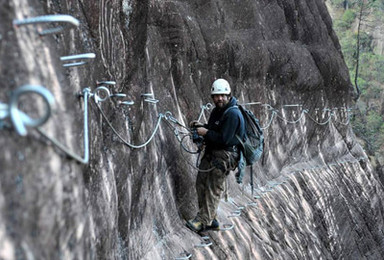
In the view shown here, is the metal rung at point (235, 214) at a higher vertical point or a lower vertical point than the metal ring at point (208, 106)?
lower

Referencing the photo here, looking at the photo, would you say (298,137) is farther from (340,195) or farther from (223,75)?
(223,75)

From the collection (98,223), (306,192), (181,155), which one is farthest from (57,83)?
(306,192)

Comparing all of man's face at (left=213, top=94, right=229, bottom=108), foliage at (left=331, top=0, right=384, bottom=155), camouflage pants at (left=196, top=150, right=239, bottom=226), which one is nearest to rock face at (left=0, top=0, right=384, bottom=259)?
camouflage pants at (left=196, top=150, right=239, bottom=226)

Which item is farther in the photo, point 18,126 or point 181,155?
point 181,155

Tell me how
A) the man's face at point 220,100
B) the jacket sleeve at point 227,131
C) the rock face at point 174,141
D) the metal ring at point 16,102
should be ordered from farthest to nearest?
1. the man's face at point 220,100
2. the jacket sleeve at point 227,131
3. the rock face at point 174,141
4. the metal ring at point 16,102

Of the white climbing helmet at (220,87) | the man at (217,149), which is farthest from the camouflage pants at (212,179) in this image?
the white climbing helmet at (220,87)

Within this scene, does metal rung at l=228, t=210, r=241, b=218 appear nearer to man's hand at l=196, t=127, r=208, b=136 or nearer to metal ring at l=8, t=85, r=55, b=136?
man's hand at l=196, t=127, r=208, b=136

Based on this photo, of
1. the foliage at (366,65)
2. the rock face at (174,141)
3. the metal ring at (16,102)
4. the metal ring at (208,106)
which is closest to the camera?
the metal ring at (16,102)

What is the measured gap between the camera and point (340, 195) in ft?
46.2

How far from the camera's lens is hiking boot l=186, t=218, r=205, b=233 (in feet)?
20.5

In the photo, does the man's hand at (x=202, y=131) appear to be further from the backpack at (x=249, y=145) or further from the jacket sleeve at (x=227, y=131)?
the backpack at (x=249, y=145)

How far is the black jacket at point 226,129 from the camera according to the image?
564 cm

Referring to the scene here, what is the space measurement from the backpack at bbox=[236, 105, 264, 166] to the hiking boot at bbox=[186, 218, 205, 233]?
3.61 ft

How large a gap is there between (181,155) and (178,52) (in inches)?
70.1
